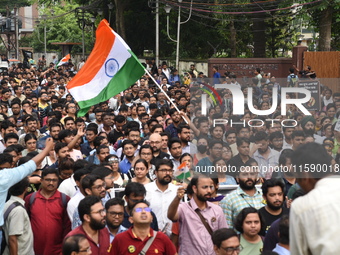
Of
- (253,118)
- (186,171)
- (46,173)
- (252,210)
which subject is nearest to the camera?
(252,210)

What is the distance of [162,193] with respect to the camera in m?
7.27

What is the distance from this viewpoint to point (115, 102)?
17.2m

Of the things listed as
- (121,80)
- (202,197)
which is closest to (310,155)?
(202,197)

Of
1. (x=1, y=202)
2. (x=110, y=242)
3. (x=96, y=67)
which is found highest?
(x=96, y=67)

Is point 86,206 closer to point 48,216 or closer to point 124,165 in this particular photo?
point 48,216

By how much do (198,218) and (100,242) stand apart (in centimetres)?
94

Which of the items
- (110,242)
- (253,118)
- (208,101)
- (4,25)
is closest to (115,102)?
(208,101)

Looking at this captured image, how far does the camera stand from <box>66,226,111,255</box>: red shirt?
6016mm

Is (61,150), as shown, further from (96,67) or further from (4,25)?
(4,25)

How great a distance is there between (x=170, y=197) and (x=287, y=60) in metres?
18.7

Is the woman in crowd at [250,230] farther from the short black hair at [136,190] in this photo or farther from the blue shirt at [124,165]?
the blue shirt at [124,165]

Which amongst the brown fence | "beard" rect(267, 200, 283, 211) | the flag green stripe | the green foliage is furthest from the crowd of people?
the green foliage

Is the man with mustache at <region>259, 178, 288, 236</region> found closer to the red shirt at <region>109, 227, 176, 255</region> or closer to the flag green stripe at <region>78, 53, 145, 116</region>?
the red shirt at <region>109, 227, 176, 255</region>

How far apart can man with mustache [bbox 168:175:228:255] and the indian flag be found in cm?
470
